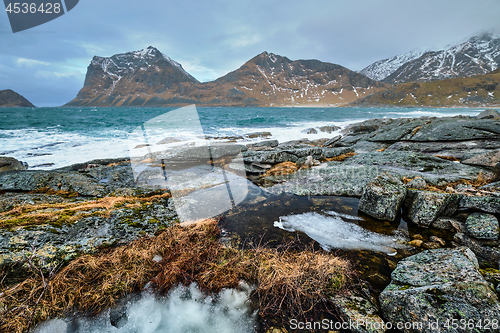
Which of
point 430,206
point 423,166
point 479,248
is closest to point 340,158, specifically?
point 423,166

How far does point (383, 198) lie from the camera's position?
19.1 feet

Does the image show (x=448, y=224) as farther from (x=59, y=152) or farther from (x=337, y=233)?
(x=59, y=152)

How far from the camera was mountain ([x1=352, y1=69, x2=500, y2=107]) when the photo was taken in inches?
6649

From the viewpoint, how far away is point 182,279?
12.8 ft

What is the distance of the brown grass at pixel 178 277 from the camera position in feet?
10.7

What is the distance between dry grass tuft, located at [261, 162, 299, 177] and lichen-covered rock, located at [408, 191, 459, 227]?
5261 mm

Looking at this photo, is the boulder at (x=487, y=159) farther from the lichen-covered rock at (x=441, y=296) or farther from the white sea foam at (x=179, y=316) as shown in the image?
the white sea foam at (x=179, y=316)

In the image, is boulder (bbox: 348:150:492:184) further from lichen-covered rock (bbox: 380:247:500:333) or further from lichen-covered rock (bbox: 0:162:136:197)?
lichen-covered rock (bbox: 0:162:136:197)

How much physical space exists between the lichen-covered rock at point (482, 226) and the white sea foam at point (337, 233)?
Answer: 134 cm

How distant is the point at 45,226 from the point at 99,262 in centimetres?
160

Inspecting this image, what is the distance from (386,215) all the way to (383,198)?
19.3 inches

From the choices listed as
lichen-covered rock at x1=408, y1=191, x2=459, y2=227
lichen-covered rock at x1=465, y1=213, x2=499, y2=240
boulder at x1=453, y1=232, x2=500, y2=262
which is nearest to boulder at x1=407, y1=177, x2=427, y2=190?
lichen-covered rock at x1=408, y1=191, x2=459, y2=227

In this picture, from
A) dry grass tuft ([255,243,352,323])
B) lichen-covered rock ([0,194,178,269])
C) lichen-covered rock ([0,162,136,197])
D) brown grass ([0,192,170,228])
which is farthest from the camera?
lichen-covered rock ([0,162,136,197])

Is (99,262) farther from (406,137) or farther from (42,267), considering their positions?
(406,137)
